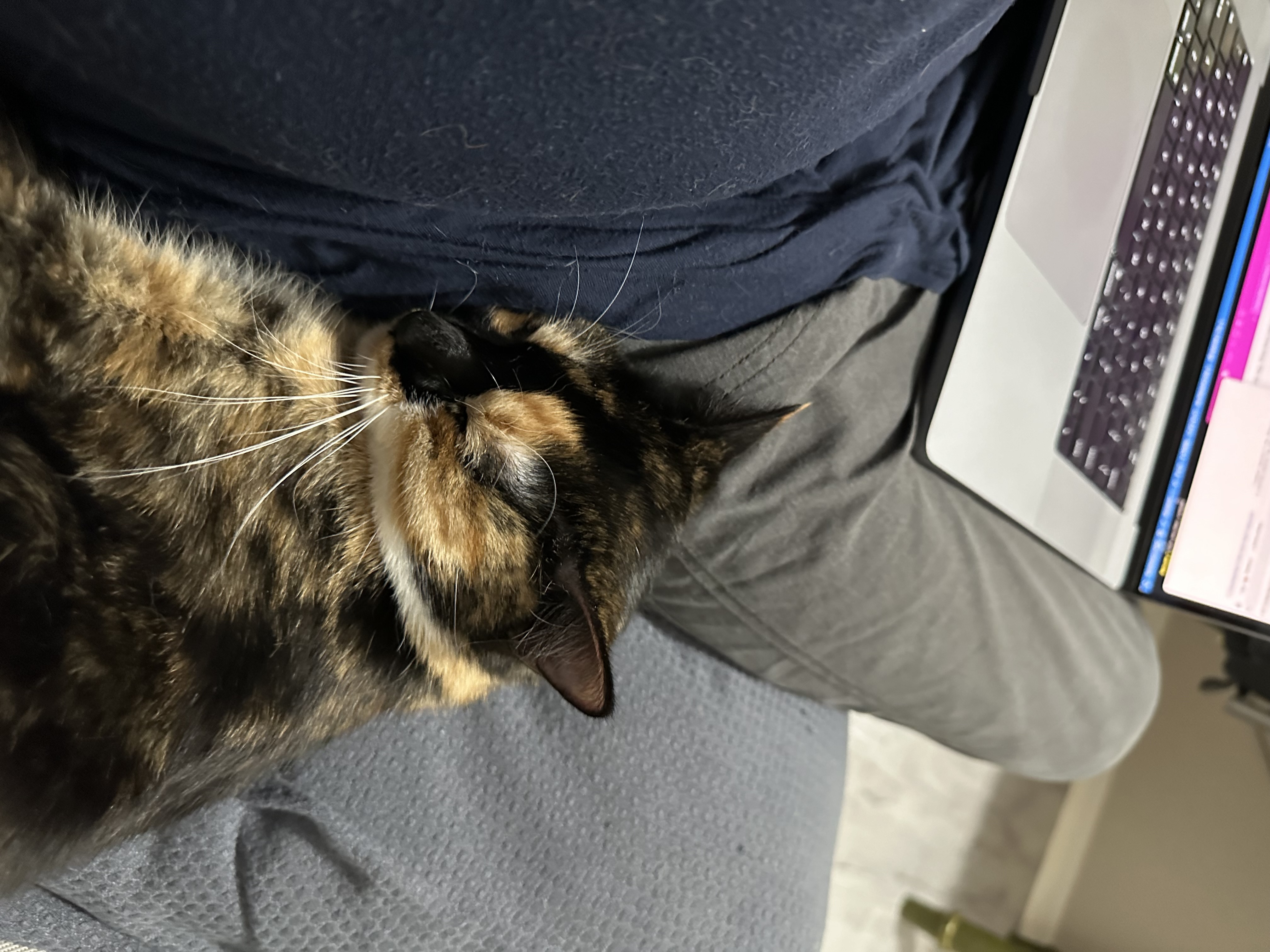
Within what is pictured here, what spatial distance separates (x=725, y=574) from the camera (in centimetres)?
92

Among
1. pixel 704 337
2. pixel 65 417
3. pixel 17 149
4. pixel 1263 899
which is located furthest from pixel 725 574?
pixel 1263 899

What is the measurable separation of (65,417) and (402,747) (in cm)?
48

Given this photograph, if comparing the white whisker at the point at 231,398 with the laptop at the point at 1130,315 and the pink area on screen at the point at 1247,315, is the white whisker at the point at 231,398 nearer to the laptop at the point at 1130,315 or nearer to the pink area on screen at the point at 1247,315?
the laptop at the point at 1130,315

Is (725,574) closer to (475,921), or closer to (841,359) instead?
(841,359)

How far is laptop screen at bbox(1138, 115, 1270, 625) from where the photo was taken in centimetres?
113

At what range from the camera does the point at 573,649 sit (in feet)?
2.28

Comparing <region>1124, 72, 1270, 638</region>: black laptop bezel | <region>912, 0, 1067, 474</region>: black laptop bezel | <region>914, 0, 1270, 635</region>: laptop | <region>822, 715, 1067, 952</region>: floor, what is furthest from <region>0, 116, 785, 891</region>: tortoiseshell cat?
<region>822, 715, 1067, 952</region>: floor

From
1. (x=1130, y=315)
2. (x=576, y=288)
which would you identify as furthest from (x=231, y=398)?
(x=1130, y=315)

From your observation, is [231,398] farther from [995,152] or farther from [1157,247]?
[1157,247]

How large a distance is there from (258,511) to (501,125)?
1.58 feet

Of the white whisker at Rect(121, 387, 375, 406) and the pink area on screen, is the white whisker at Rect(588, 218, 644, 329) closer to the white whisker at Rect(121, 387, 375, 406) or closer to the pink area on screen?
the white whisker at Rect(121, 387, 375, 406)

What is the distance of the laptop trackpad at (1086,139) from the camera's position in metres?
0.88

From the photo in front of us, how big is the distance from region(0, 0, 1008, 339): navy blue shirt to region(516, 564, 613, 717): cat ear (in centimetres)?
29

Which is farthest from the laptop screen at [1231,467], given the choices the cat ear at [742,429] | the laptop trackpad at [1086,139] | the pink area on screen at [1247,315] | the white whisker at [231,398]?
the white whisker at [231,398]
